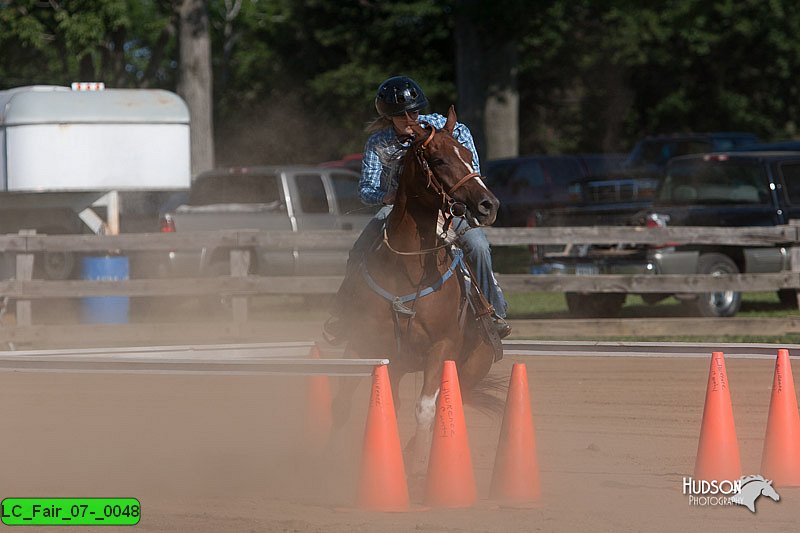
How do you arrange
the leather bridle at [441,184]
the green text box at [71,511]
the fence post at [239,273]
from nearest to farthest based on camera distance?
the green text box at [71,511]
the leather bridle at [441,184]
the fence post at [239,273]

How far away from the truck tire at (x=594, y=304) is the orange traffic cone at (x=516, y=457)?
10927 mm

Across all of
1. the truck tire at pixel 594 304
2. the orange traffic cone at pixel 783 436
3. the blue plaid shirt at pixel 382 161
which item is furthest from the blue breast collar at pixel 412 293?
the truck tire at pixel 594 304

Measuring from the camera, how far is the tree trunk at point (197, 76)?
2842 centimetres

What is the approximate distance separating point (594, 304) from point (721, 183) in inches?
99.1

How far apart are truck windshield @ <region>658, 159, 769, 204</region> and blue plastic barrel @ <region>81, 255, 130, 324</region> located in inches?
297

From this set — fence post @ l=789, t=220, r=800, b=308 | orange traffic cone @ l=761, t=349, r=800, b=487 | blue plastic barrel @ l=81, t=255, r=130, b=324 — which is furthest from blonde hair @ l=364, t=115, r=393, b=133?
blue plastic barrel @ l=81, t=255, r=130, b=324

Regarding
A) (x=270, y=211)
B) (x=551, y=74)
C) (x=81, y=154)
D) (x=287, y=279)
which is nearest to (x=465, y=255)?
(x=287, y=279)

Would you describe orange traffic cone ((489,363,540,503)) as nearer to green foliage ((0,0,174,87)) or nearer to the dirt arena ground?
the dirt arena ground

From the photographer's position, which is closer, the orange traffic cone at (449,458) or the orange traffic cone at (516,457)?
the orange traffic cone at (449,458)

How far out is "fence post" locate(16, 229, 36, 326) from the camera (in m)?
16.6

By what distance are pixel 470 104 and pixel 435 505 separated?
26969 millimetres

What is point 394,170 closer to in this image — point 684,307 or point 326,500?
point 326,500

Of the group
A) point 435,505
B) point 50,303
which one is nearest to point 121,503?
point 435,505

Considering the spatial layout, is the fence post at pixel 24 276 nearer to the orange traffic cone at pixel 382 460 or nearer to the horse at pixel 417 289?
the horse at pixel 417 289
